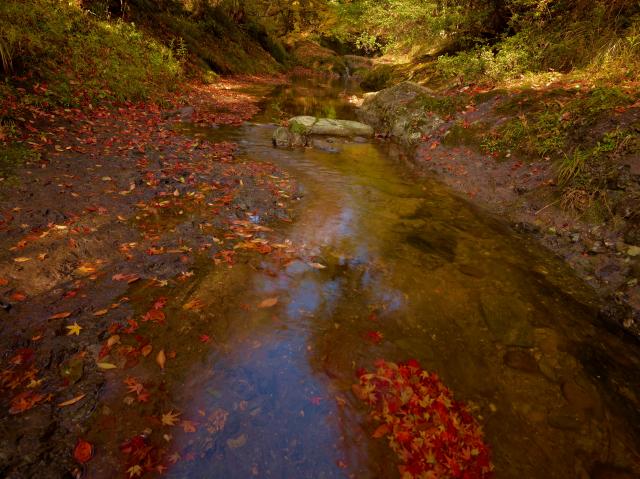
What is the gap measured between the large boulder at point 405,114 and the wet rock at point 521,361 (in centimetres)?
810

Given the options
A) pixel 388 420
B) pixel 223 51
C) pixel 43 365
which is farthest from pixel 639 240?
pixel 223 51

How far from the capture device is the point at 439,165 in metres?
8.95

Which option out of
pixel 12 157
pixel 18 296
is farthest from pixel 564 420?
pixel 12 157

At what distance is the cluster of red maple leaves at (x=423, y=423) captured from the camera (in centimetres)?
258

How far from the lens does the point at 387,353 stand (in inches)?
137

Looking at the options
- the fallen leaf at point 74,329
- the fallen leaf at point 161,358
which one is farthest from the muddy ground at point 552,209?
the fallen leaf at point 74,329

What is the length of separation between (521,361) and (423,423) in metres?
1.39

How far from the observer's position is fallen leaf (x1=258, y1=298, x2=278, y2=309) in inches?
153

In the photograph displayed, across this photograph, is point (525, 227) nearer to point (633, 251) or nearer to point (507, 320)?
point (633, 251)

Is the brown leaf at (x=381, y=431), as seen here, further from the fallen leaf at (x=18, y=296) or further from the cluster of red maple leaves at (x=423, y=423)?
the fallen leaf at (x=18, y=296)

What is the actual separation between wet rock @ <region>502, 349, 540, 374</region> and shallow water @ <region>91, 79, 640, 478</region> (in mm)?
15

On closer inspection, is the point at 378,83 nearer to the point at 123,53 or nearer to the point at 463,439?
the point at 123,53

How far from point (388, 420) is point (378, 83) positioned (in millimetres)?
23368

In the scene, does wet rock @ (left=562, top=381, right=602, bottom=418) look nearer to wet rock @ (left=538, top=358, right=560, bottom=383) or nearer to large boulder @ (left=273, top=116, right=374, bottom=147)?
wet rock @ (left=538, top=358, right=560, bottom=383)
